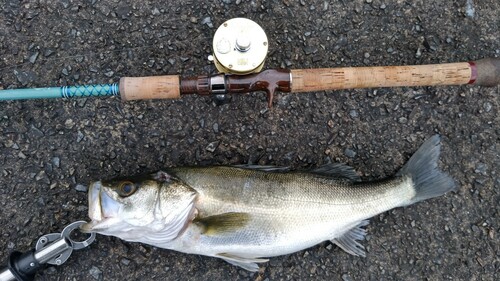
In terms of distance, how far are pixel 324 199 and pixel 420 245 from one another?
828 millimetres

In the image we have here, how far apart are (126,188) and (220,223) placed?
531mm

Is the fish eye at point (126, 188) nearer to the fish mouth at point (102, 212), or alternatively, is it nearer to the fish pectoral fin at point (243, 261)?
the fish mouth at point (102, 212)

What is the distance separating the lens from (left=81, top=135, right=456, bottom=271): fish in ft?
8.00

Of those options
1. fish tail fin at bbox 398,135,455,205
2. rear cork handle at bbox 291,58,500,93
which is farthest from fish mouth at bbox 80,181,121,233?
fish tail fin at bbox 398,135,455,205

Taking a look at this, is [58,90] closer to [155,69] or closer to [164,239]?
[155,69]

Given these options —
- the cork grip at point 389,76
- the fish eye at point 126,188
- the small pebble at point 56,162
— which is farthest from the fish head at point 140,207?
the cork grip at point 389,76

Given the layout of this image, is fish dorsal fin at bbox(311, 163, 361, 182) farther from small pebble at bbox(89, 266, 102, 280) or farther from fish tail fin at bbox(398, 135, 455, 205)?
small pebble at bbox(89, 266, 102, 280)

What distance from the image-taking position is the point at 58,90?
242 cm

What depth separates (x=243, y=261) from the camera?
2.65 metres

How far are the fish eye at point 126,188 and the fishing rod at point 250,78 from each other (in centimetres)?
44

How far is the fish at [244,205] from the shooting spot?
2.44 meters

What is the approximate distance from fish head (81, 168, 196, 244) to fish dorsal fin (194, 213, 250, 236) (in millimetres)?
80

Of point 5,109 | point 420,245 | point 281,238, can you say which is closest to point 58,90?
point 5,109

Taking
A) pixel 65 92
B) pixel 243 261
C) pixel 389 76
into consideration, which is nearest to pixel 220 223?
pixel 243 261
